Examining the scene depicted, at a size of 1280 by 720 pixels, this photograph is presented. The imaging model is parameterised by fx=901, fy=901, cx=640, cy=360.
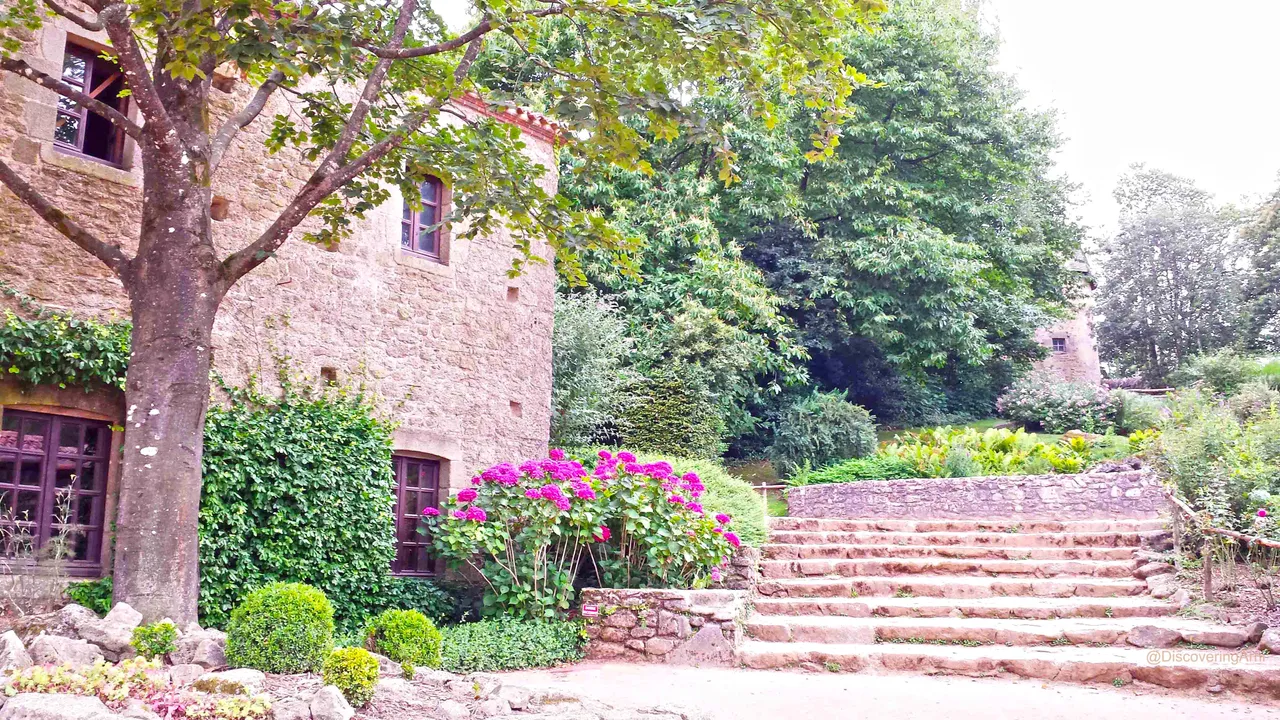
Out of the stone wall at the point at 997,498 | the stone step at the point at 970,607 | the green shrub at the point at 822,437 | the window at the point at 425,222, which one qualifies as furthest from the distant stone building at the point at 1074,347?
the window at the point at 425,222

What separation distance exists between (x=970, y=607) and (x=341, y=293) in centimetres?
679

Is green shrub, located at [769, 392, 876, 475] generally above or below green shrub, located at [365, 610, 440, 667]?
above

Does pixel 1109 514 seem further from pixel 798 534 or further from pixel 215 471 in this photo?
pixel 215 471

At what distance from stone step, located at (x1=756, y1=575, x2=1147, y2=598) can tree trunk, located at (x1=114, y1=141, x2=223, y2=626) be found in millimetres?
5699

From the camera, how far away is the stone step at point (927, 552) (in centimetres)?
982

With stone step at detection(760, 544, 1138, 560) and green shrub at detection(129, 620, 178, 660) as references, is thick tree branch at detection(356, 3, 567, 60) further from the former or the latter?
stone step at detection(760, 544, 1138, 560)

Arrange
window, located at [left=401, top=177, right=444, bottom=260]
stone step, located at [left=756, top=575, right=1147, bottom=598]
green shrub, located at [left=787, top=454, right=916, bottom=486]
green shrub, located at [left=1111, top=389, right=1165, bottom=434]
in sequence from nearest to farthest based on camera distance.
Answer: stone step, located at [left=756, top=575, right=1147, bottom=598], window, located at [left=401, top=177, right=444, bottom=260], green shrub, located at [left=787, top=454, right=916, bottom=486], green shrub, located at [left=1111, top=389, right=1165, bottom=434]

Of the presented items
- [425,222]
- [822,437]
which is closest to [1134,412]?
[822,437]

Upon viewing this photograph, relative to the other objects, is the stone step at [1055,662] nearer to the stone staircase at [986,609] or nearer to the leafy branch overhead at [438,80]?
the stone staircase at [986,609]

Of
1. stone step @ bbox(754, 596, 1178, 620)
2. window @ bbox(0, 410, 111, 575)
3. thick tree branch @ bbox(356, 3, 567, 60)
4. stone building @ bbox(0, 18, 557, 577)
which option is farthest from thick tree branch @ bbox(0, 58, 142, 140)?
stone step @ bbox(754, 596, 1178, 620)

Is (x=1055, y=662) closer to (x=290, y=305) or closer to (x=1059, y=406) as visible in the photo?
(x=290, y=305)

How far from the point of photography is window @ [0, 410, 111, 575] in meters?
6.92

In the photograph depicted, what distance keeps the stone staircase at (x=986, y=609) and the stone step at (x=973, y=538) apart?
0.05 ft

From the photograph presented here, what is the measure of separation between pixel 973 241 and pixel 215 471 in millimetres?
16491
